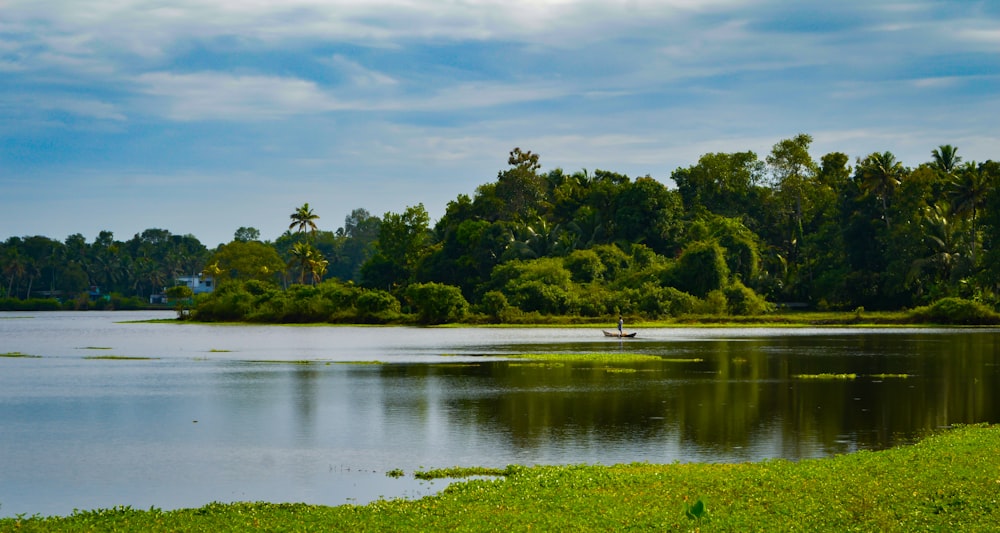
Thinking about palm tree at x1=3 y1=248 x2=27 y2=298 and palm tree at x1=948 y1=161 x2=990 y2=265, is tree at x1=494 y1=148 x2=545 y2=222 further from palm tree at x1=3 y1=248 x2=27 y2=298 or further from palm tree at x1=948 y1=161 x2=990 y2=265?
palm tree at x1=3 y1=248 x2=27 y2=298

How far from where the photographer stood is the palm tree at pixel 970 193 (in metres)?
94.4

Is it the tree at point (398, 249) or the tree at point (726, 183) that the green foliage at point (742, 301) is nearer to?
the tree at point (726, 183)

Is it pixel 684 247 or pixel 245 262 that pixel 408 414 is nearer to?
pixel 684 247

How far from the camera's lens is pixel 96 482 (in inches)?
815

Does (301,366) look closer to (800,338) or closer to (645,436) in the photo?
(645,436)

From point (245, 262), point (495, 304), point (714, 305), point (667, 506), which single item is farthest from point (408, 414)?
point (245, 262)

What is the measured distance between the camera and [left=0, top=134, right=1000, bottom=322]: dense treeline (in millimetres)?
98188

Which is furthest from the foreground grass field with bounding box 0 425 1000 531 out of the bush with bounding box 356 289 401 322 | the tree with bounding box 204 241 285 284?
the tree with bounding box 204 241 285 284

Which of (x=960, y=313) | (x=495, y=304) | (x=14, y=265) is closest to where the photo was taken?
(x=960, y=313)

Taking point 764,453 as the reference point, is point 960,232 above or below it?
above

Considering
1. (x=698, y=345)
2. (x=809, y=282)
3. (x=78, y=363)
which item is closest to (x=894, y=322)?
(x=809, y=282)

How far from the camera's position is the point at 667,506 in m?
16.0

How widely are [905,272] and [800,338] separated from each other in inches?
1180

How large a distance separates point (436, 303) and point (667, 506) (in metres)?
84.4
